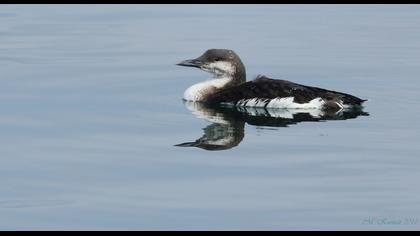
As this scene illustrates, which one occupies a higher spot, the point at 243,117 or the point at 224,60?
the point at 224,60

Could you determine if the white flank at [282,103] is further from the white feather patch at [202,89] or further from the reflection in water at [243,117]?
the white feather patch at [202,89]

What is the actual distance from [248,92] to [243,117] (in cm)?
48

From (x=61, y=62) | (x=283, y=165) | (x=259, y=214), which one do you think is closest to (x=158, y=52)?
(x=61, y=62)

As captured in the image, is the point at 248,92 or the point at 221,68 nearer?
the point at 248,92

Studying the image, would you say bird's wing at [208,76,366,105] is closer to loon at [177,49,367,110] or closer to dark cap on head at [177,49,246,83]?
loon at [177,49,367,110]

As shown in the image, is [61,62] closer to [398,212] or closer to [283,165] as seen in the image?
[283,165]

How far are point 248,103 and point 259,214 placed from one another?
4.77 meters

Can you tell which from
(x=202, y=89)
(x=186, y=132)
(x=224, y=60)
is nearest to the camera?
(x=186, y=132)

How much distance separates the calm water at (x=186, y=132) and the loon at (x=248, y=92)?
27cm

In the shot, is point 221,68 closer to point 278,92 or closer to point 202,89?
point 202,89

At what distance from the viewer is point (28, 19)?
74.8ft

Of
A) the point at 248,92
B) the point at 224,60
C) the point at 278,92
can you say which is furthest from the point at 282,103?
the point at 224,60

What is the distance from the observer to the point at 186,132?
1309cm

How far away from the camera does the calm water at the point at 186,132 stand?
9.91m
